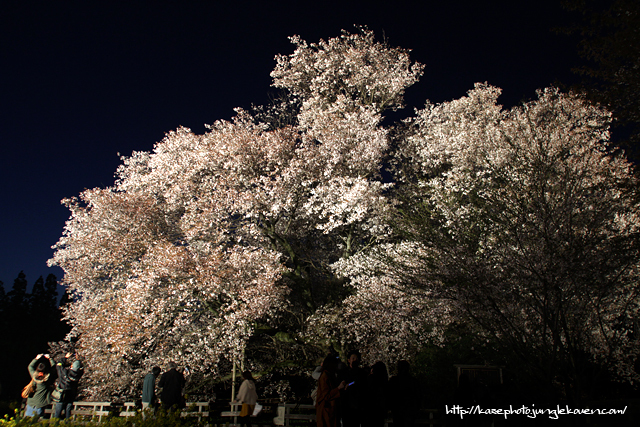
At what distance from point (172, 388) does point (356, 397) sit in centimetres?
492

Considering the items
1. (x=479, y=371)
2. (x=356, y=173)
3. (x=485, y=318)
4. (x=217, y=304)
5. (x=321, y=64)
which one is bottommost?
(x=479, y=371)

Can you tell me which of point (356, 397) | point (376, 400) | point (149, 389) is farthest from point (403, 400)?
point (149, 389)

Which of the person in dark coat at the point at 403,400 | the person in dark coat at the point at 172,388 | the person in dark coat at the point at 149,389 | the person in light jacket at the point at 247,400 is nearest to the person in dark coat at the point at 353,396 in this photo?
the person in dark coat at the point at 403,400

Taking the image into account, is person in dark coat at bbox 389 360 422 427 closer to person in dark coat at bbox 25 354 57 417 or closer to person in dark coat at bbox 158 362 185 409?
person in dark coat at bbox 158 362 185 409

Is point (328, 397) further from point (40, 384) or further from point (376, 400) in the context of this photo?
point (40, 384)

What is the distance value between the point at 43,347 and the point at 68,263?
36743mm

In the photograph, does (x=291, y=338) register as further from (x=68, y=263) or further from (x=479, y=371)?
(x=68, y=263)

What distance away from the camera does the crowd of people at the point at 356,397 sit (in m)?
5.91

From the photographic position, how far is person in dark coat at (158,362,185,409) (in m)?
8.57

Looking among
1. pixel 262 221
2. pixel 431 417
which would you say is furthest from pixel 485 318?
pixel 262 221

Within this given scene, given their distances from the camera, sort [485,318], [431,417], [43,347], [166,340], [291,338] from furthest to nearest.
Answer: [43,347], [291,338], [166,340], [431,417], [485,318]

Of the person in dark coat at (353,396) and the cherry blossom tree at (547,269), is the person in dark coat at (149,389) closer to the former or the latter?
the person in dark coat at (353,396)

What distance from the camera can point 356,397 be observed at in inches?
233

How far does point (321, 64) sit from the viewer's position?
84.5 ft
